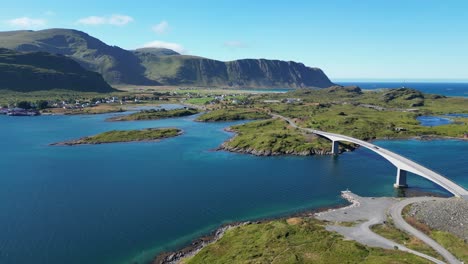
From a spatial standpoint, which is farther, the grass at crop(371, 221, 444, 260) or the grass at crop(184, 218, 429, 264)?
the grass at crop(371, 221, 444, 260)

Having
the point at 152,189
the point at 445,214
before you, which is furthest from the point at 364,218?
the point at 152,189

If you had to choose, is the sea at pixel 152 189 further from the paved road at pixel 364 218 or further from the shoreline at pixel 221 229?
Answer: the paved road at pixel 364 218

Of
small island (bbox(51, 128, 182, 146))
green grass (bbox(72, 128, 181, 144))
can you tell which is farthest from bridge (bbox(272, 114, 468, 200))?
green grass (bbox(72, 128, 181, 144))

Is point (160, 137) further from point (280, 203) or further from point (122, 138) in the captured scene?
point (280, 203)

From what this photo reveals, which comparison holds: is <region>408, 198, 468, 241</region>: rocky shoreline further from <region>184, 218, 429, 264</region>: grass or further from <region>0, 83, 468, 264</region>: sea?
<region>184, 218, 429, 264</region>: grass

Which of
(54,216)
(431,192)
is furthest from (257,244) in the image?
(431,192)

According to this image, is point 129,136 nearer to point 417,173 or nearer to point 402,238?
point 417,173
